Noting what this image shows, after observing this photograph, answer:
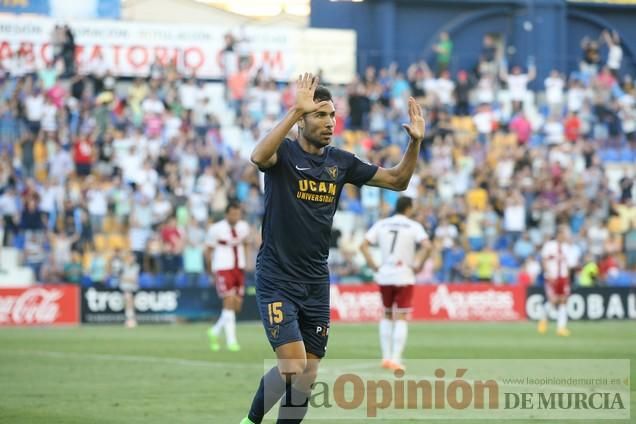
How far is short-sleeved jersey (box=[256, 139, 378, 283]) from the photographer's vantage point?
927cm

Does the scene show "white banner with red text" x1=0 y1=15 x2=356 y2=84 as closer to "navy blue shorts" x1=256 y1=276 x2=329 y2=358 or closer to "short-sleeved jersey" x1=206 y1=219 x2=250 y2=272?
"short-sleeved jersey" x1=206 y1=219 x2=250 y2=272

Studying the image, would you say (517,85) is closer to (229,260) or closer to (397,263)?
(229,260)

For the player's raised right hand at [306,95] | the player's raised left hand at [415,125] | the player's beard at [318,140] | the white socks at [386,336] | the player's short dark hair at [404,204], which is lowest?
the white socks at [386,336]

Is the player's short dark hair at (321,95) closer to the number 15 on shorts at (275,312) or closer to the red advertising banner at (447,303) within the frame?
the number 15 on shorts at (275,312)

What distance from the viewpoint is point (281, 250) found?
30.6 ft

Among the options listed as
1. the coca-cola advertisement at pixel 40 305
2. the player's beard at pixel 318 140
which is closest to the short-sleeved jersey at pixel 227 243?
the coca-cola advertisement at pixel 40 305

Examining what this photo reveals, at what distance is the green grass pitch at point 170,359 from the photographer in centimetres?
1259

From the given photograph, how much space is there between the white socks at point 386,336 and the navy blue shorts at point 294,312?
7.85 m

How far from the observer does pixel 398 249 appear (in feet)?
58.2

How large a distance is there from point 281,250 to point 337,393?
488 cm

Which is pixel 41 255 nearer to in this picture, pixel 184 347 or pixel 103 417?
pixel 184 347

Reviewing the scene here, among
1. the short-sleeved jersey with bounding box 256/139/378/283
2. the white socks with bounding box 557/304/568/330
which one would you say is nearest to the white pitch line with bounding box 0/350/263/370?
the short-sleeved jersey with bounding box 256/139/378/283

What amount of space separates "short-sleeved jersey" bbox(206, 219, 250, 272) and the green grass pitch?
152 centimetres

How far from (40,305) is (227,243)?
27.9ft
